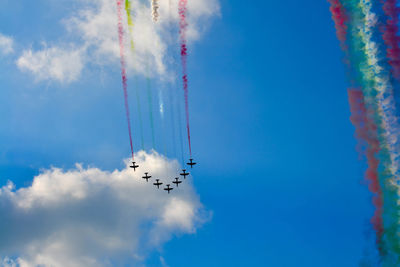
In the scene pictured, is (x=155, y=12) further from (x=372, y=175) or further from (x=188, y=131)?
(x=372, y=175)

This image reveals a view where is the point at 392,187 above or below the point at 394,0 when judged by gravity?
below

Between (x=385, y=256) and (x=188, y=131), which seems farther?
(x=188, y=131)

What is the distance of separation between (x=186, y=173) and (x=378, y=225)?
31921mm

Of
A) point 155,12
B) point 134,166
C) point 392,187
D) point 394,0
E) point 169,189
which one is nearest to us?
point 394,0

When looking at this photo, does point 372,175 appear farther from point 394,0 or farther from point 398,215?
point 394,0

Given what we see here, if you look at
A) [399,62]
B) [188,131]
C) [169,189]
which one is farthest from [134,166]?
[399,62]

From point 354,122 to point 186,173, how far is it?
32.3 m

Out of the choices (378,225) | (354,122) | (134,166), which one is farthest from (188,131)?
(378,225)

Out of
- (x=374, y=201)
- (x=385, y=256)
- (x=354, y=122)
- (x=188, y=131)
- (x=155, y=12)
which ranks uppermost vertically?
(x=155, y=12)

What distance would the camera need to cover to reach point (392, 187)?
44062 mm

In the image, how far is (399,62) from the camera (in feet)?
133

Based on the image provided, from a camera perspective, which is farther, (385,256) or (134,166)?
(134,166)

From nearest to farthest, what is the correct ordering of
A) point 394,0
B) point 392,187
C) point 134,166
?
point 394,0 → point 392,187 → point 134,166

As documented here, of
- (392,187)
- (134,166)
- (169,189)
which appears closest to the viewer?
(392,187)
